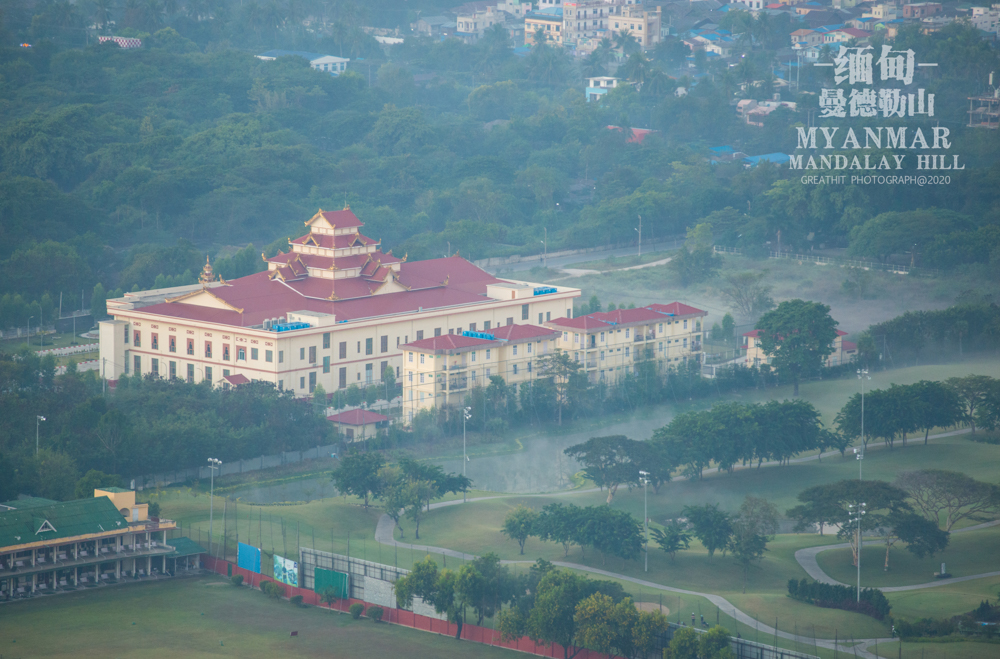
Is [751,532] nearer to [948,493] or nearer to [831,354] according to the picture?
[948,493]

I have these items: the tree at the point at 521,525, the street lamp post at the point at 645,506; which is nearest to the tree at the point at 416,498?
the tree at the point at 521,525

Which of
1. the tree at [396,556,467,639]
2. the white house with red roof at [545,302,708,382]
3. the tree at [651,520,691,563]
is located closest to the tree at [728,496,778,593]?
the tree at [651,520,691,563]

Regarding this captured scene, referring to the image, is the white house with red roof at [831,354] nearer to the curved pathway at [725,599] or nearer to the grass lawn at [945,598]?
the curved pathway at [725,599]

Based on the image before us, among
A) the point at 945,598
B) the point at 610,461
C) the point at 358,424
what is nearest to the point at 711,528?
the point at 945,598

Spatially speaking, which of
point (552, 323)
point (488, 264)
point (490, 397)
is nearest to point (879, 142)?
point (488, 264)

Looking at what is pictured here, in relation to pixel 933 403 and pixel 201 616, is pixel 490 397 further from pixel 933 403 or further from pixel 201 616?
pixel 201 616
